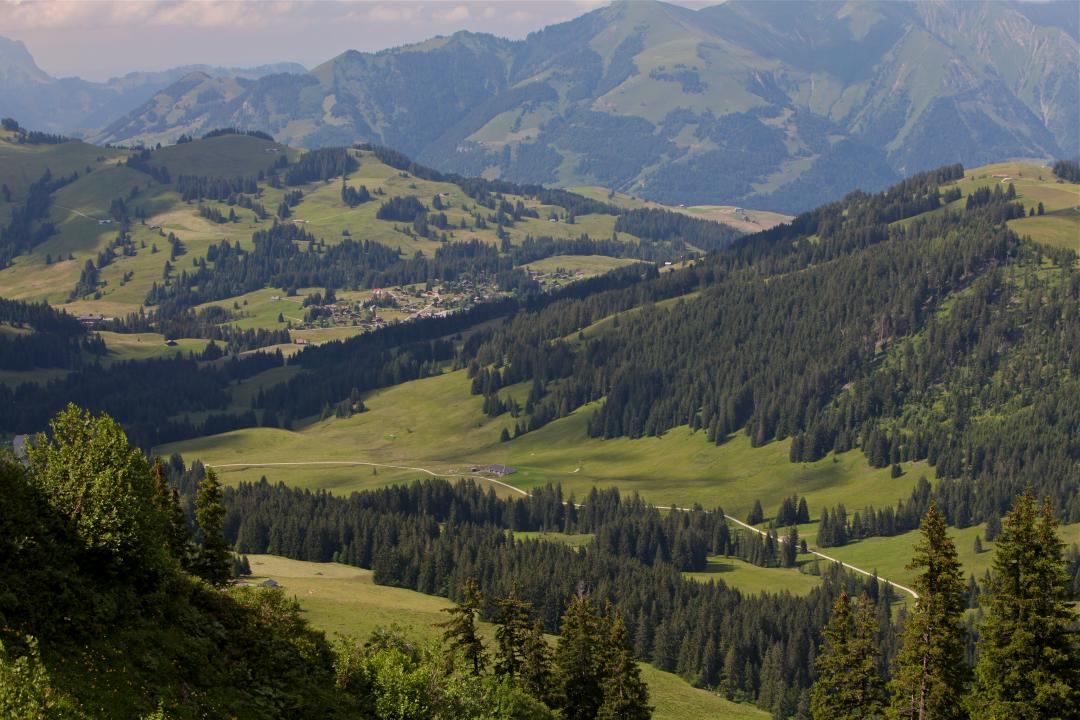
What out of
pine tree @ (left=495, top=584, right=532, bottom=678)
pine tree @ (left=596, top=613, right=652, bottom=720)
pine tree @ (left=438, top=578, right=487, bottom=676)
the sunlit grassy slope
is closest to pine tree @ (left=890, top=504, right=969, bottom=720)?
pine tree @ (left=596, top=613, right=652, bottom=720)

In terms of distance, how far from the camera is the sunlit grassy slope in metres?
133

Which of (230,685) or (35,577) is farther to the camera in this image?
(230,685)

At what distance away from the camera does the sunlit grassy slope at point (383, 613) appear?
438 feet

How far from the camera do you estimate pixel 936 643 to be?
8106cm

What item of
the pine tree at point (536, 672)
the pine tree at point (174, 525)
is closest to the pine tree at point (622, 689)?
the pine tree at point (536, 672)

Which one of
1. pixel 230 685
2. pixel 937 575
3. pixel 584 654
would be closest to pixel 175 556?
pixel 230 685

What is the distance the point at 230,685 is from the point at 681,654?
379 ft

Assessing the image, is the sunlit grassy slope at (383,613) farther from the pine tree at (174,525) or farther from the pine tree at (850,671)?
the pine tree at (850,671)

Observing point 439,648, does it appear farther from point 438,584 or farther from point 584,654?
point 438,584

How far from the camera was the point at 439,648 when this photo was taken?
95438 mm

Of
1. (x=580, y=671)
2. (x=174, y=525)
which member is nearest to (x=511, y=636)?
(x=580, y=671)

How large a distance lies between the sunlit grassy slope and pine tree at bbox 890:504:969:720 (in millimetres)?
54507

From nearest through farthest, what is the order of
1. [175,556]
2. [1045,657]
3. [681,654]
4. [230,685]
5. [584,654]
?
[230,685]
[1045,657]
[175,556]
[584,654]
[681,654]

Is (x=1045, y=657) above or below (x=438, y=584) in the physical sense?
above
